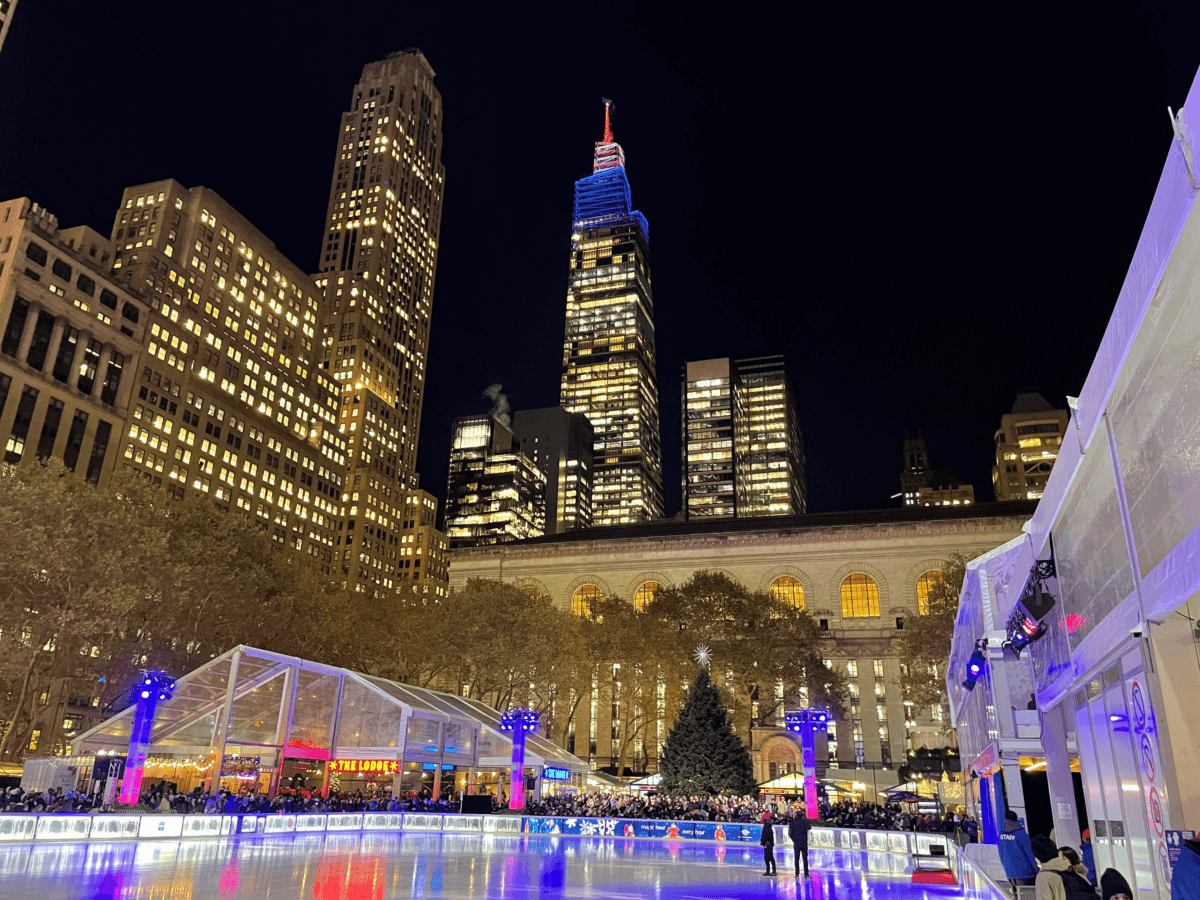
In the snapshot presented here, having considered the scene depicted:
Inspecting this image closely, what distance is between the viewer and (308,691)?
38.2 metres

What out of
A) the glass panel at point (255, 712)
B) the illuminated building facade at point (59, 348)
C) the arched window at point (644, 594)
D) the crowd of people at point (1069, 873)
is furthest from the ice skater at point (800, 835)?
the illuminated building facade at point (59, 348)

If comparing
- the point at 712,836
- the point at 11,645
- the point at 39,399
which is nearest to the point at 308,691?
the point at 11,645

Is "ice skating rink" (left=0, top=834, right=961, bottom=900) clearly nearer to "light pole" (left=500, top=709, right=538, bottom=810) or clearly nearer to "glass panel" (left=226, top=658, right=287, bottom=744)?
"glass panel" (left=226, top=658, right=287, bottom=744)

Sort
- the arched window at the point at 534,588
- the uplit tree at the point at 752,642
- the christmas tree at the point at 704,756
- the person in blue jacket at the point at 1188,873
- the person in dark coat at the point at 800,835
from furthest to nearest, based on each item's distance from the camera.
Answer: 1. the arched window at the point at 534,588
2. the uplit tree at the point at 752,642
3. the christmas tree at the point at 704,756
4. the person in dark coat at the point at 800,835
5. the person in blue jacket at the point at 1188,873

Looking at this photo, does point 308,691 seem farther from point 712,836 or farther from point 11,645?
point 712,836

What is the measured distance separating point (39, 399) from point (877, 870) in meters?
88.7

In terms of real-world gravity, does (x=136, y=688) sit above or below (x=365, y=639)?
below

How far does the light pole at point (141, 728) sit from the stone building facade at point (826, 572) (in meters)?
39.5

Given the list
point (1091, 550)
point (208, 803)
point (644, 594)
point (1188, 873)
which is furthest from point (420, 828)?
point (644, 594)

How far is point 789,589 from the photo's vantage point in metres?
75.8

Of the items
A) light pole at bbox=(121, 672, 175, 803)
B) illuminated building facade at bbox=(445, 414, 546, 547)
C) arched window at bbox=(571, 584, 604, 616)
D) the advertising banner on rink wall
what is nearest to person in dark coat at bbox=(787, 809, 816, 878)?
the advertising banner on rink wall

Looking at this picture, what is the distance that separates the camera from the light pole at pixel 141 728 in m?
30.3

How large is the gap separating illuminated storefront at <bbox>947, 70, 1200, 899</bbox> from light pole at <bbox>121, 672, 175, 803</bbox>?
98.6ft

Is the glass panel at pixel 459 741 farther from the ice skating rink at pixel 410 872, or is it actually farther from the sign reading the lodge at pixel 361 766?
the ice skating rink at pixel 410 872
